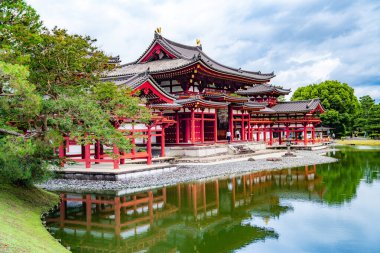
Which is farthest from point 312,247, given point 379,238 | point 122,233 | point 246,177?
point 246,177

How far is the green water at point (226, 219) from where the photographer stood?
1008 cm

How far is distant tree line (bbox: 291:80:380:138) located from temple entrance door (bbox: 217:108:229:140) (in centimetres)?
3509

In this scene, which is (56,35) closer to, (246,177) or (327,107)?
(246,177)

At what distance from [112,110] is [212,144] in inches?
673

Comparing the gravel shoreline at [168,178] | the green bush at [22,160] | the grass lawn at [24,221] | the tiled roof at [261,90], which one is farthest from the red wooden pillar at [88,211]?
the tiled roof at [261,90]

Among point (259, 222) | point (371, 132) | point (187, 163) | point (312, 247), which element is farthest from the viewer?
point (371, 132)

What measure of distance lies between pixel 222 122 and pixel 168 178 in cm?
1653

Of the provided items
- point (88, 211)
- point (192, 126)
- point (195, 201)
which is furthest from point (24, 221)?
point (192, 126)

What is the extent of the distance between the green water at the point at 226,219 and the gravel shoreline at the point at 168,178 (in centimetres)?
106

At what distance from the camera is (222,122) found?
35812 millimetres

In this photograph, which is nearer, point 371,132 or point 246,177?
point 246,177

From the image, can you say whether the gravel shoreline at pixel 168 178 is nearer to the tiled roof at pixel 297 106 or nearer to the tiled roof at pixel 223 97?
the tiled roof at pixel 223 97

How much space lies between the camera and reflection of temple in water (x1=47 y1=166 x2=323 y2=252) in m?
10.3

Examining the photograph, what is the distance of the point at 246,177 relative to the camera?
21.7 m
